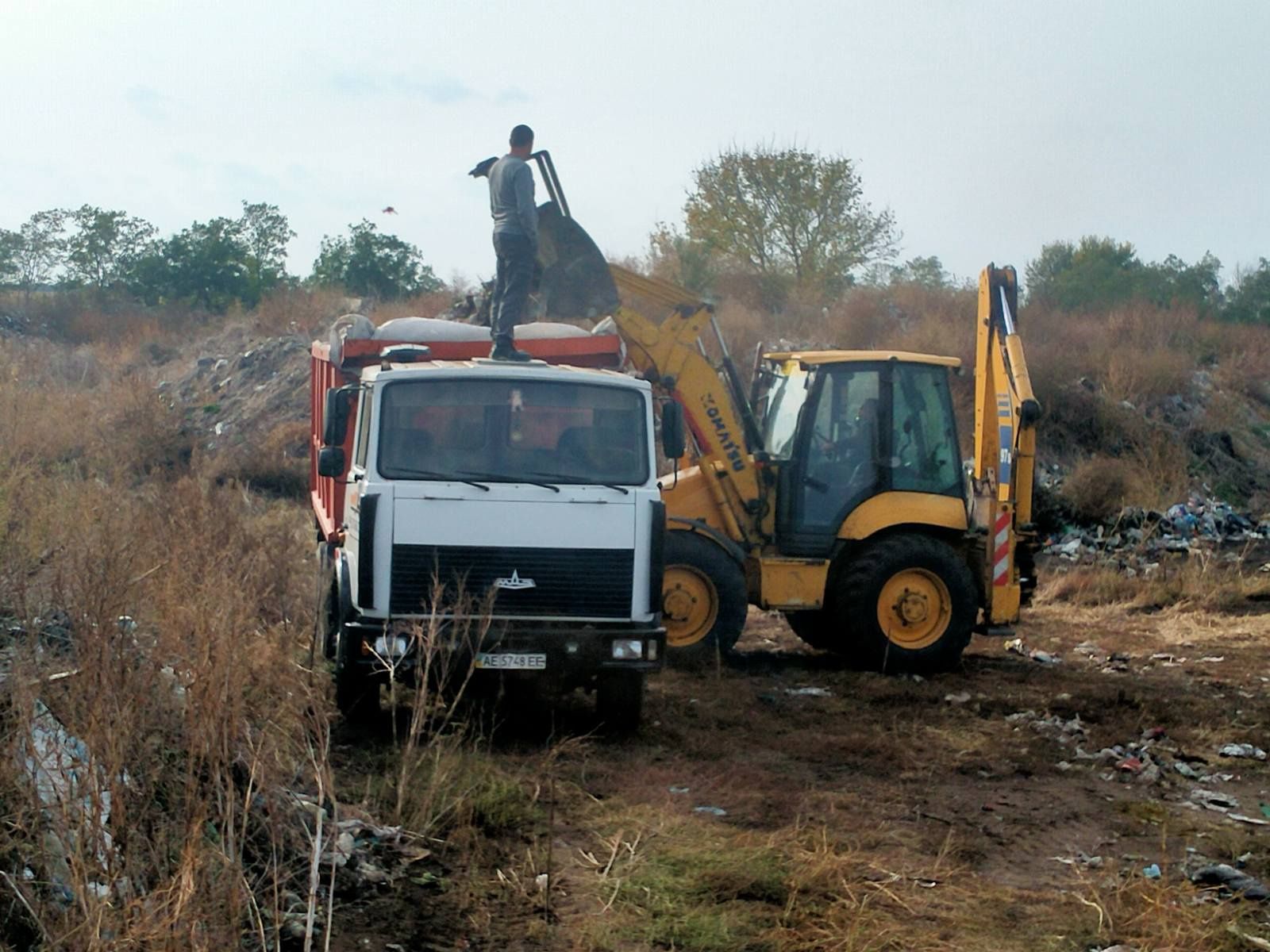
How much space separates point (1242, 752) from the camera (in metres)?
8.16

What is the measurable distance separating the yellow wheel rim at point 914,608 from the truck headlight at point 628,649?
326cm

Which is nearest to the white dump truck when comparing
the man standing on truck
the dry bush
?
the man standing on truck

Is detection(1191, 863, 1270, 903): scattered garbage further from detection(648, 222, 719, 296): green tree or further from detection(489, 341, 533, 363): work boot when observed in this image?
detection(648, 222, 719, 296): green tree

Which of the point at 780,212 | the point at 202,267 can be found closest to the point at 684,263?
the point at 780,212

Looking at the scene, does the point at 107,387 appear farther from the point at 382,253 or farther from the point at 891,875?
the point at 891,875

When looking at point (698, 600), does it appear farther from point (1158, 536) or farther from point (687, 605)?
point (1158, 536)

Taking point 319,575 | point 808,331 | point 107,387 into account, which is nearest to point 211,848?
point 319,575

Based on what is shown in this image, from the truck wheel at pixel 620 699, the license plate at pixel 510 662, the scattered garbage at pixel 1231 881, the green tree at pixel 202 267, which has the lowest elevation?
the scattered garbage at pixel 1231 881

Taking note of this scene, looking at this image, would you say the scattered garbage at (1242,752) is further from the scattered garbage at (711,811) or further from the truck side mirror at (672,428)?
the truck side mirror at (672,428)

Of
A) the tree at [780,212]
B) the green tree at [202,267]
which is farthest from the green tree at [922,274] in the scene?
the green tree at [202,267]

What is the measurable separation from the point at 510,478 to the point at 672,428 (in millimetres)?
1043

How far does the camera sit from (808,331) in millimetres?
26375

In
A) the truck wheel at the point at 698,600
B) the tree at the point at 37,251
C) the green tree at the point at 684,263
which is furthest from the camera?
the tree at the point at 37,251

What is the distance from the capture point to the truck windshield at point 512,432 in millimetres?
7570
